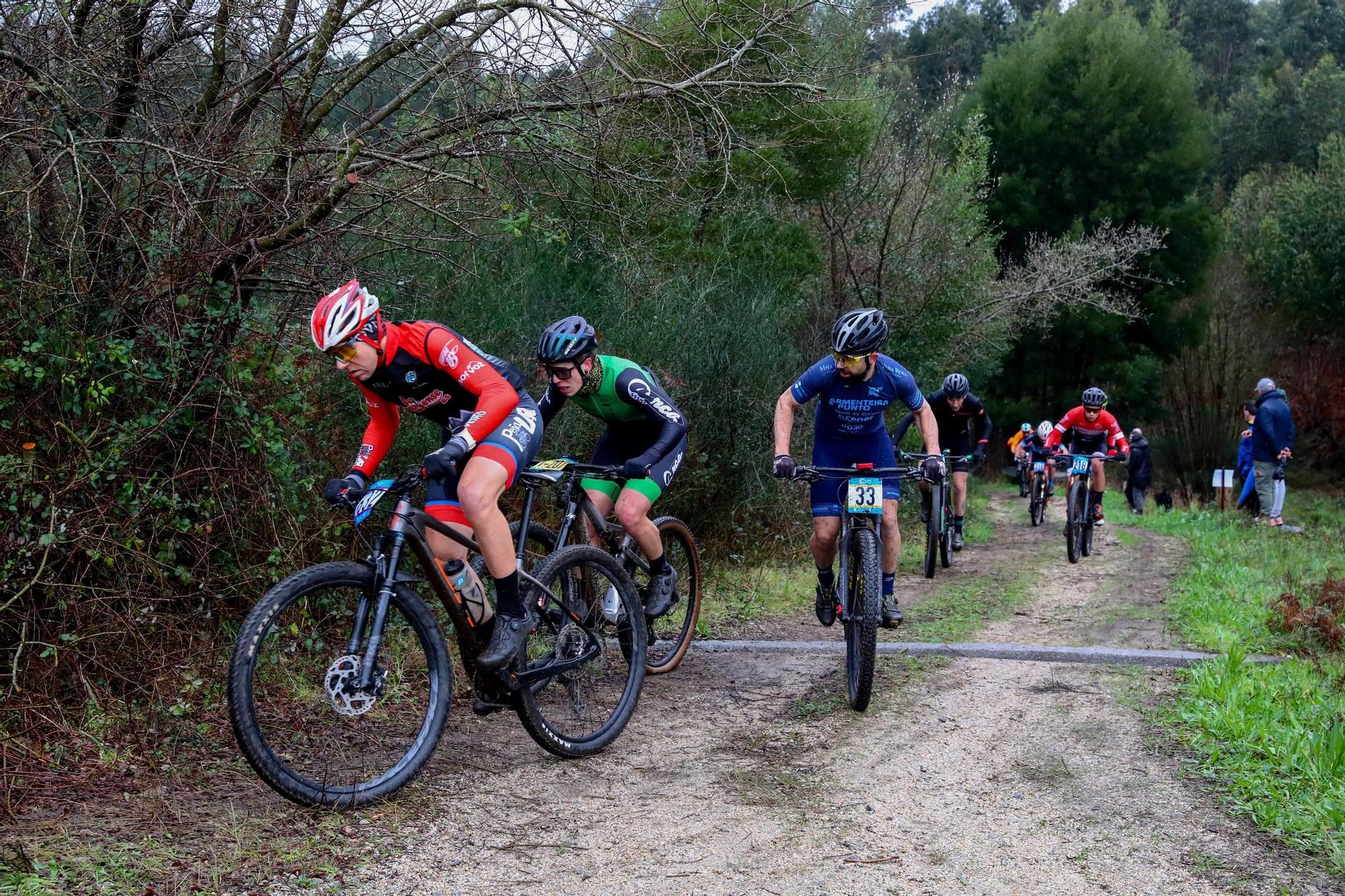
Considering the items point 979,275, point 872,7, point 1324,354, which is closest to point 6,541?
point 872,7

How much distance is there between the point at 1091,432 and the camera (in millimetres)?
14148

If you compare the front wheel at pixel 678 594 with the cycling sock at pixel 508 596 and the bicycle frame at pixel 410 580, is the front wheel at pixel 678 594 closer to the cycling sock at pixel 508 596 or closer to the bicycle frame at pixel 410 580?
the bicycle frame at pixel 410 580

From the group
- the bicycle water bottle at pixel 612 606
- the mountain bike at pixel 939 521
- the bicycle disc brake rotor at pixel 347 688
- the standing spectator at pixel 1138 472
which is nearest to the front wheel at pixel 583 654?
the bicycle water bottle at pixel 612 606

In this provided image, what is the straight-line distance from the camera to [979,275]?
1977 cm

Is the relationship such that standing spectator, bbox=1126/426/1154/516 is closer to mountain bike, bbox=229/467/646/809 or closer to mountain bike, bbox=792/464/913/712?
mountain bike, bbox=792/464/913/712

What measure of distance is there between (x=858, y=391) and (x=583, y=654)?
2.90 m

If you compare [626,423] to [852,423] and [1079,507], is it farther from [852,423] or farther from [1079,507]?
[1079,507]

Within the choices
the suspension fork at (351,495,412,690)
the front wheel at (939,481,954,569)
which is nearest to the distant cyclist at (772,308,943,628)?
the suspension fork at (351,495,412,690)

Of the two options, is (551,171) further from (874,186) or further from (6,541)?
(874,186)

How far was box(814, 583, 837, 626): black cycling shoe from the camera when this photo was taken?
729 cm

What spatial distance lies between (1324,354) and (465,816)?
35330mm

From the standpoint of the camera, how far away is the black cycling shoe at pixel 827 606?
7.29 meters

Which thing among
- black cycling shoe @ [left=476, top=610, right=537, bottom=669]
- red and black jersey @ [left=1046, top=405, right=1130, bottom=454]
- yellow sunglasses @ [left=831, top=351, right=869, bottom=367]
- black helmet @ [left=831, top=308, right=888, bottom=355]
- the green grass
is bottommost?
the green grass

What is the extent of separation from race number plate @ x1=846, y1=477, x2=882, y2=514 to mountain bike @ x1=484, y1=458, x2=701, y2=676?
3.77 feet
